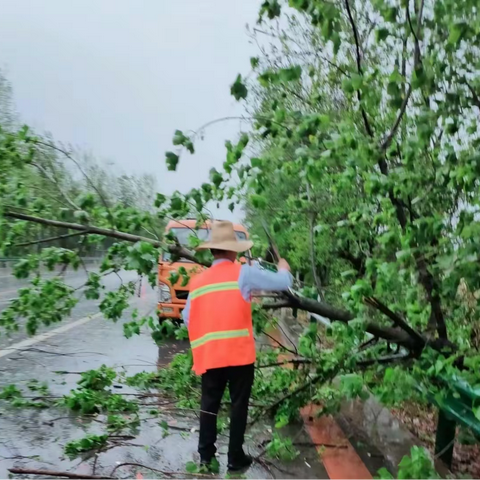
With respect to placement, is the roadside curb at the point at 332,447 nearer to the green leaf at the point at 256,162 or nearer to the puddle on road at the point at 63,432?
the puddle on road at the point at 63,432

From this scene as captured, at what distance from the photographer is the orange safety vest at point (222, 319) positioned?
15.6ft

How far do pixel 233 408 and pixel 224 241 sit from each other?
125 cm

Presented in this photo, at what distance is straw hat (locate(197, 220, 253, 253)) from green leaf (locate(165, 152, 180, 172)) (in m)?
1.13

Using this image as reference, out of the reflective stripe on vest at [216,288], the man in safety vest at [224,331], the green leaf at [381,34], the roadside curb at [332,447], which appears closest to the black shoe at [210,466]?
the man in safety vest at [224,331]

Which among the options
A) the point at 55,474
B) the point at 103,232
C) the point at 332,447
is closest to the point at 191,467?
the point at 55,474

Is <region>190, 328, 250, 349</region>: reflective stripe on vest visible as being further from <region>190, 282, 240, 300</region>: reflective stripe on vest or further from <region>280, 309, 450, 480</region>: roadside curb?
<region>280, 309, 450, 480</region>: roadside curb

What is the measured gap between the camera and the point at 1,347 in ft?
31.7

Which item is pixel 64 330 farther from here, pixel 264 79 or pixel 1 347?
pixel 264 79

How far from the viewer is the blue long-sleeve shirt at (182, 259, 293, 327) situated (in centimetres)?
448

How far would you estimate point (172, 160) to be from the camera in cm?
376

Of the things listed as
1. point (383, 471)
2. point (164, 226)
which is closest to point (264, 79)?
point (164, 226)

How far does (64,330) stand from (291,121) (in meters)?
9.26

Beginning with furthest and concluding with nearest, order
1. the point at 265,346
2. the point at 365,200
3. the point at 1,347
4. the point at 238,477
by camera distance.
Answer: the point at 1,347 → the point at 265,346 → the point at 365,200 → the point at 238,477

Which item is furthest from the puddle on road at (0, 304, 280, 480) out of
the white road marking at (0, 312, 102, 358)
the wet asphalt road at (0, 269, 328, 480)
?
the white road marking at (0, 312, 102, 358)
